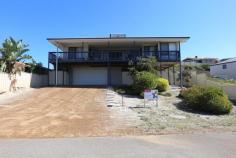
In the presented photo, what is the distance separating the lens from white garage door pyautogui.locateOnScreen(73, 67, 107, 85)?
1330 inches

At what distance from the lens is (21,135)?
11180 mm

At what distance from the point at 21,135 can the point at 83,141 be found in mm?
2738

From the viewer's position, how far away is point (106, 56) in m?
31.5

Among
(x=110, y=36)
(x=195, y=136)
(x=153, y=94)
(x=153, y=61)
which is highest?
(x=110, y=36)

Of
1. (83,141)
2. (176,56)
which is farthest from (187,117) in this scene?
(176,56)

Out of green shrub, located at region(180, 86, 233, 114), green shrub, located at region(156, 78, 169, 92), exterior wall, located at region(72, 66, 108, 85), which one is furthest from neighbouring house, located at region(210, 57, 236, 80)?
green shrub, located at region(180, 86, 233, 114)

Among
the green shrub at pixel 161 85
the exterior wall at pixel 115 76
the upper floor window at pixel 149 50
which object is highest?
the upper floor window at pixel 149 50

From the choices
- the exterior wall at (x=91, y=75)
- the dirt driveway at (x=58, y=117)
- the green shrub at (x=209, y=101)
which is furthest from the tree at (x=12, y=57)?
the green shrub at (x=209, y=101)

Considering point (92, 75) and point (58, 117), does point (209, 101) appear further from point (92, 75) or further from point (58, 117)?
point (92, 75)

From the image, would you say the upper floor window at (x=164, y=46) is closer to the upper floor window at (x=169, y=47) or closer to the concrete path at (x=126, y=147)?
the upper floor window at (x=169, y=47)

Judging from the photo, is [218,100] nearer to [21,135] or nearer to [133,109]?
[133,109]

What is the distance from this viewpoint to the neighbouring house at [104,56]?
3103 centimetres

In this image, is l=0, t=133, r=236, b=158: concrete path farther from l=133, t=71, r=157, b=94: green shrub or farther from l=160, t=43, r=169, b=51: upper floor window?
l=160, t=43, r=169, b=51: upper floor window

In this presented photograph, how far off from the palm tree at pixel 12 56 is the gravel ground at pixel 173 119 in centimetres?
990
